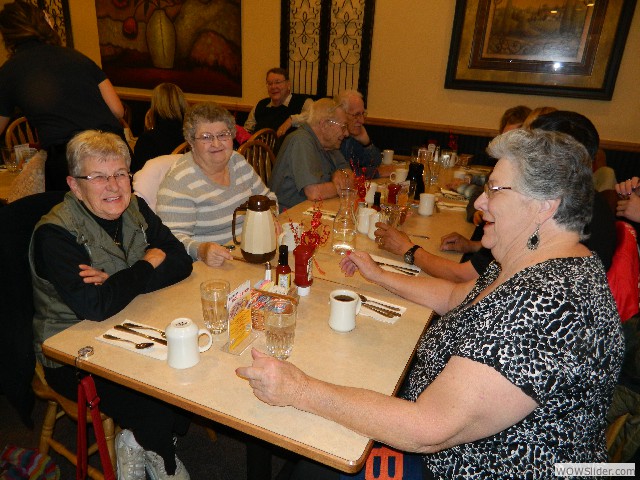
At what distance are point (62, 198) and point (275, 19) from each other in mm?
4356

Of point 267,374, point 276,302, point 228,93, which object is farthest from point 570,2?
point 267,374

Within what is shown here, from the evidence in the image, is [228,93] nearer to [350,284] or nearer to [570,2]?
[570,2]

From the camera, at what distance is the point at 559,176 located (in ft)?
3.52

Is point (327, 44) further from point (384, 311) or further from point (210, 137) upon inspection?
point (384, 311)

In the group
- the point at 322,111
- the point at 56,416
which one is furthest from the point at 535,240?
the point at 322,111

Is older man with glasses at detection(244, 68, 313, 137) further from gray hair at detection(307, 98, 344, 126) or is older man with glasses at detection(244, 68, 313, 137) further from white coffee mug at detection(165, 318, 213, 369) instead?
white coffee mug at detection(165, 318, 213, 369)

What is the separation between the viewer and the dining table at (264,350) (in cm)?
100

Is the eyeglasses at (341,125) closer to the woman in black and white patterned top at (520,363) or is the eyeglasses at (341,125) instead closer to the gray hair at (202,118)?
the gray hair at (202,118)

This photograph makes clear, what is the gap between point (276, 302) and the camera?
4.38ft

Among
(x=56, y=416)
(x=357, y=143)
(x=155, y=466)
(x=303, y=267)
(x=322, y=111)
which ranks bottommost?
(x=155, y=466)

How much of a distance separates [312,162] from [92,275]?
66.2 inches

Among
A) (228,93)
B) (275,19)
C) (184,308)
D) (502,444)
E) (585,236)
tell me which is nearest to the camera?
(502,444)

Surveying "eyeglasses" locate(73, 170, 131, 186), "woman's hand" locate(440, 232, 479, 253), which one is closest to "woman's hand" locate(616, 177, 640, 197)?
"woman's hand" locate(440, 232, 479, 253)

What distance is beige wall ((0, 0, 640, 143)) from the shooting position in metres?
4.40
